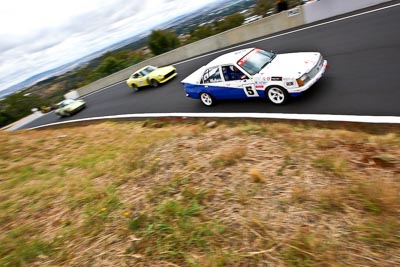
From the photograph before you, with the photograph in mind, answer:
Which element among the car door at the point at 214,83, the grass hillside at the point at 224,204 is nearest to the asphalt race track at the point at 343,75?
the car door at the point at 214,83

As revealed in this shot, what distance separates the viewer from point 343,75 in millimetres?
7918

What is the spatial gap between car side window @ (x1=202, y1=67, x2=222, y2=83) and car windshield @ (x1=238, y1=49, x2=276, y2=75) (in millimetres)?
856

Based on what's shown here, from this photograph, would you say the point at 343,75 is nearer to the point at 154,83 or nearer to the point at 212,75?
the point at 212,75

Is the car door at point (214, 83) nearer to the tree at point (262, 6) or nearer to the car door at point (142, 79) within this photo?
the car door at point (142, 79)

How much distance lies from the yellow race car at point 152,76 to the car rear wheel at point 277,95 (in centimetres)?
906

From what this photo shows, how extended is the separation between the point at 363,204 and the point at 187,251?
212cm

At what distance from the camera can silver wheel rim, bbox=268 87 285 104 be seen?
7537 mm

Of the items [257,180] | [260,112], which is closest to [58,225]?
[257,180]

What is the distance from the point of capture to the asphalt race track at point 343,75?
21.3 ft

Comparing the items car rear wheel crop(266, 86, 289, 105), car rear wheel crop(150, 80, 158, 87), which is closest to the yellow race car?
car rear wheel crop(150, 80, 158, 87)

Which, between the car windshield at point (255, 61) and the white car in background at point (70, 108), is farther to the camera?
the white car in background at point (70, 108)

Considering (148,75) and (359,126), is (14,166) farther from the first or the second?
(148,75)

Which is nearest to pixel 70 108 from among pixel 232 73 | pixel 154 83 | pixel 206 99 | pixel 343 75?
pixel 154 83

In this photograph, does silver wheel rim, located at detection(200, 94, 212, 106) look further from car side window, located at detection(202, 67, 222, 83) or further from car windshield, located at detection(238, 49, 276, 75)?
car windshield, located at detection(238, 49, 276, 75)
